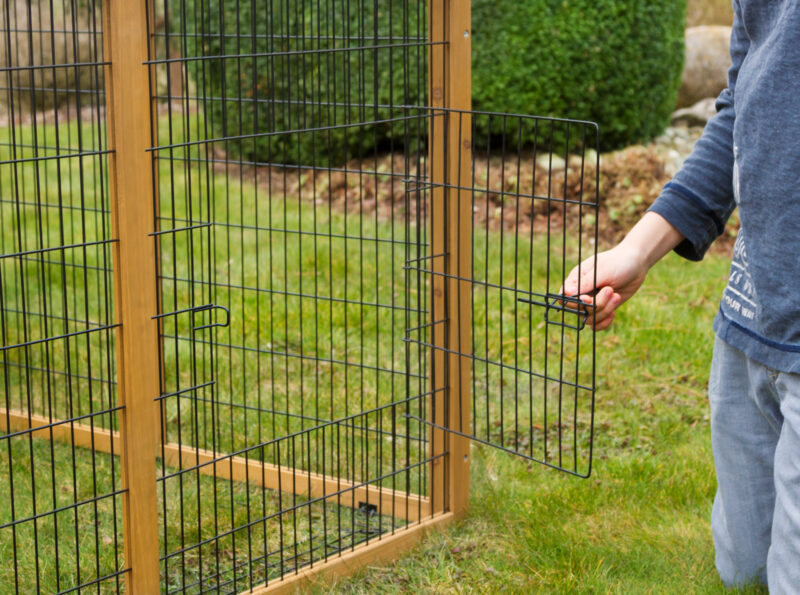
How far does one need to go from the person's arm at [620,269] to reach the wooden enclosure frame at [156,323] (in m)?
0.58

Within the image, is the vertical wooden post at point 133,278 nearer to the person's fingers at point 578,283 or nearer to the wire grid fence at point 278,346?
the wire grid fence at point 278,346

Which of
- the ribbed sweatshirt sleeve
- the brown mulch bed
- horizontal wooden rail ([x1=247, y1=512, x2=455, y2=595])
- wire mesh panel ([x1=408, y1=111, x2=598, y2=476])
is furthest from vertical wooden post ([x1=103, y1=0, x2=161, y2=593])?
the brown mulch bed

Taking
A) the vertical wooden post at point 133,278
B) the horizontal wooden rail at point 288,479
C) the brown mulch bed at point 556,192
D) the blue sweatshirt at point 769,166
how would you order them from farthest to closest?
1. the brown mulch bed at point 556,192
2. the horizontal wooden rail at point 288,479
3. the vertical wooden post at point 133,278
4. the blue sweatshirt at point 769,166

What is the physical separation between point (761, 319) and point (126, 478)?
1.58 m

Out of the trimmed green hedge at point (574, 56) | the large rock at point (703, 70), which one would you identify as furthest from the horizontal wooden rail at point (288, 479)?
the large rock at point (703, 70)

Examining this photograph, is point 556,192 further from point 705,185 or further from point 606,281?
point 606,281

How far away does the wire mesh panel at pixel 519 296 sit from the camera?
2.81 m

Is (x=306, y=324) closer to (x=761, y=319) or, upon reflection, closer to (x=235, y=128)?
(x=761, y=319)

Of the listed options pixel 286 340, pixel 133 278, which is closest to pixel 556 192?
pixel 286 340

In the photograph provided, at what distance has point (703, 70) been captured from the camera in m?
10.1

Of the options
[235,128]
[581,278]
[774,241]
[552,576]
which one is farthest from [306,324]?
[235,128]

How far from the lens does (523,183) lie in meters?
7.57

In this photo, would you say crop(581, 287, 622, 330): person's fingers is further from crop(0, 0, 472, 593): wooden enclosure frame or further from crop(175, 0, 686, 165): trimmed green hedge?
crop(175, 0, 686, 165): trimmed green hedge

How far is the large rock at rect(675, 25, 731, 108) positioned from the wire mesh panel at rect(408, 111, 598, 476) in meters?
2.46
